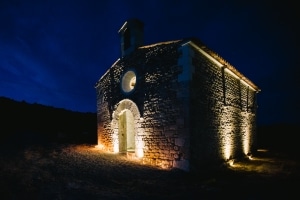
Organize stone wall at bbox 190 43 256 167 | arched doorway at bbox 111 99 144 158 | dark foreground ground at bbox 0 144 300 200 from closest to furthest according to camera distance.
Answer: dark foreground ground at bbox 0 144 300 200 < stone wall at bbox 190 43 256 167 < arched doorway at bbox 111 99 144 158

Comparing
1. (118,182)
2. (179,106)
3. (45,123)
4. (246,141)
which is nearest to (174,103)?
(179,106)

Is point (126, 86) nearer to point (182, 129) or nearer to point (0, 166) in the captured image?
point (182, 129)

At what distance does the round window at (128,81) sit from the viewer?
407 inches

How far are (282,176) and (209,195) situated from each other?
13.3ft

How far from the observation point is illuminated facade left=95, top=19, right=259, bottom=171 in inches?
294

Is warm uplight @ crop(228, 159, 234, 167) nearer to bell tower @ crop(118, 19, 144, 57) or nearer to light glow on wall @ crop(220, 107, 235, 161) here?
light glow on wall @ crop(220, 107, 235, 161)

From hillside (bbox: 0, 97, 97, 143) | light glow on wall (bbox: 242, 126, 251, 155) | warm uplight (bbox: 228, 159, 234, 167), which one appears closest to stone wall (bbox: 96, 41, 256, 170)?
warm uplight (bbox: 228, 159, 234, 167)

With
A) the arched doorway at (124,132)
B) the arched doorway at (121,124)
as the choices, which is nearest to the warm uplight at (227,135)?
the arched doorway at (121,124)

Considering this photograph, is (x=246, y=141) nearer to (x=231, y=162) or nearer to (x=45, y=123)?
(x=231, y=162)

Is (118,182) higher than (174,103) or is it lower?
lower

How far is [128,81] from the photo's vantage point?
34.5ft

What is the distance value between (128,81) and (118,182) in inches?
221

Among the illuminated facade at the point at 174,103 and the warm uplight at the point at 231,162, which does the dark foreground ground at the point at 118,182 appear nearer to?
the illuminated facade at the point at 174,103

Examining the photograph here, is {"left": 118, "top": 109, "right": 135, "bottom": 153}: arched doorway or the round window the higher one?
the round window
